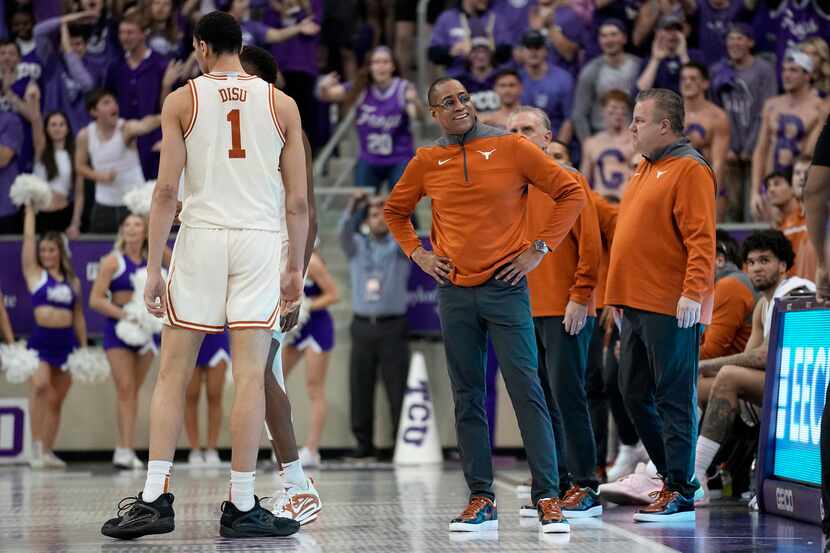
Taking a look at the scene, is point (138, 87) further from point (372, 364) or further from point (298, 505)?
point (298, 505)

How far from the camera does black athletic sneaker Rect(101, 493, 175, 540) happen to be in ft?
20.1

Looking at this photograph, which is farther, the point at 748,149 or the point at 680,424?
the point at 748,149

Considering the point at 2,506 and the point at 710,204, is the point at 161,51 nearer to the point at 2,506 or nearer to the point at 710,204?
the point at 2,506

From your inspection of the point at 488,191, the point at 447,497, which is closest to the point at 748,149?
the point at 447,497

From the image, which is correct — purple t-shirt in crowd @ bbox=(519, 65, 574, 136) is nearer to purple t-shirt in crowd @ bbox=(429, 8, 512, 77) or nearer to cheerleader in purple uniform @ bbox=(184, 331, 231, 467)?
purple t-shirt in crowd @ bbox=(429, 8, 512, 77)

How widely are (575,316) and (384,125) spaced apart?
6.79 metres

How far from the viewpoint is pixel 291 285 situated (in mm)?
6480

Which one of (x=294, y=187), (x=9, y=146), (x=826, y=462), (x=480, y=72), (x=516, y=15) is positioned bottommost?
(x=826, y=462)

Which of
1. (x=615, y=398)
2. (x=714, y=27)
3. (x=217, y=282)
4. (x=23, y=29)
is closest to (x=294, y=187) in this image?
(x=217, y=282)

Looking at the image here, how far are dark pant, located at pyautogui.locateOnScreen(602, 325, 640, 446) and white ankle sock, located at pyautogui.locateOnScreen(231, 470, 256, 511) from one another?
143 inches

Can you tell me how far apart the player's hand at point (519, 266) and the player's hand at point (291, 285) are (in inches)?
36.3

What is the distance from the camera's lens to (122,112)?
14.2 meters

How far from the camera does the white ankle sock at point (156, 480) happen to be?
6.19 m

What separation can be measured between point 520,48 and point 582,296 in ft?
23.4
